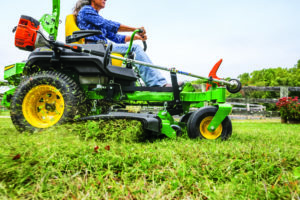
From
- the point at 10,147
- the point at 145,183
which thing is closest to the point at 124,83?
the point at 10,147

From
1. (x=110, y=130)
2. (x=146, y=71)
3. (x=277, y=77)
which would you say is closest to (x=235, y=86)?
(x=146, y=71)

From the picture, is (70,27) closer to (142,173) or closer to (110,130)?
(110,130)

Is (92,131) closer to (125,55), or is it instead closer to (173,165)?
(173,165)

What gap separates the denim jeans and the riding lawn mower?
0.13 m

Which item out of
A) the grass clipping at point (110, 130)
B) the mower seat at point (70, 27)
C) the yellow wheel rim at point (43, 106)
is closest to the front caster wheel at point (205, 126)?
the grass clipping at point (110, 130)

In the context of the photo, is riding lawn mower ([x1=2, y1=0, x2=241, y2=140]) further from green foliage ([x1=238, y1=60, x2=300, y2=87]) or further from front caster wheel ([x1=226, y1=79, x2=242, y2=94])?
green foliage ([x1=238, y1=60, x2=300, y2=87])

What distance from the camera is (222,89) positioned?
7.39ft

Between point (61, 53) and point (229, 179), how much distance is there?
6.97 feet

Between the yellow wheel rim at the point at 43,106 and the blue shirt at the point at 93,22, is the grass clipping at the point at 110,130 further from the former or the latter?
the blue shirt at the point at 93,22

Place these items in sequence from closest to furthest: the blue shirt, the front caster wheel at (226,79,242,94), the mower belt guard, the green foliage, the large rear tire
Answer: the large rear tire < the mower belt guard < the front caster wheel at (226,79,242,94) < the blue shirt < the green foliage

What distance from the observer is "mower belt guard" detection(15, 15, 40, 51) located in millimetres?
2191

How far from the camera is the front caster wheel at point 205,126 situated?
2076 mm

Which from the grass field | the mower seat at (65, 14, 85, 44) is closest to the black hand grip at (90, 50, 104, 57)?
the mower seat at (65, 14, 85, 44)

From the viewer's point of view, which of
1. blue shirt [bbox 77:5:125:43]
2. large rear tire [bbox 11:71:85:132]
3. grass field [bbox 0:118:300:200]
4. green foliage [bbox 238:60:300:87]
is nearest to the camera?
grass field [bbox 0:118:300:200]
